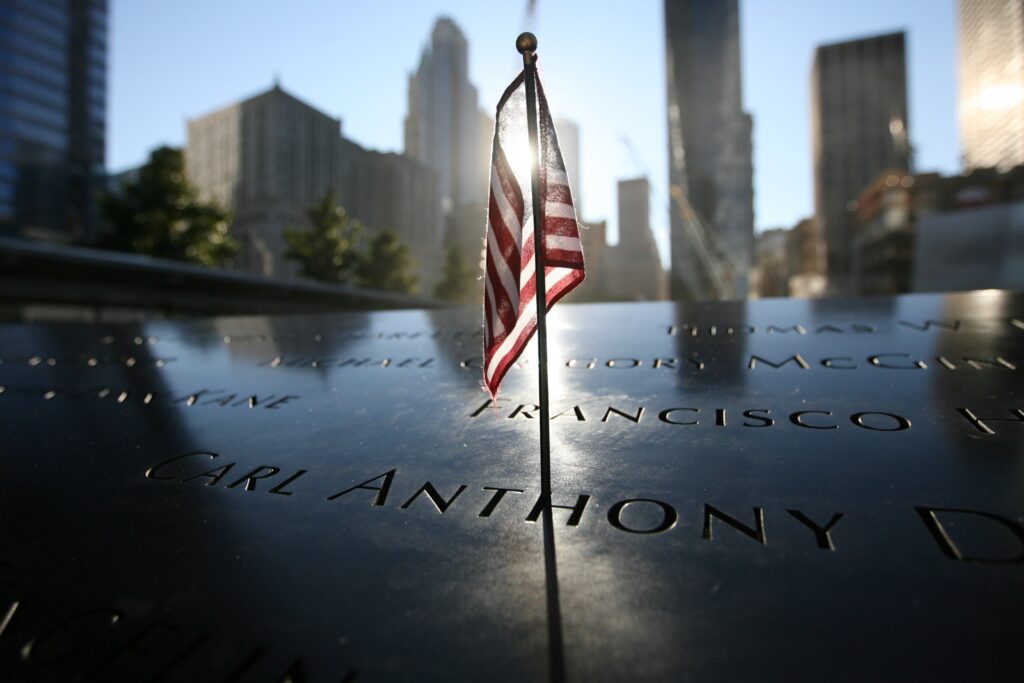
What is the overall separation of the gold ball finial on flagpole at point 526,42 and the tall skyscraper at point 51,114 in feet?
282

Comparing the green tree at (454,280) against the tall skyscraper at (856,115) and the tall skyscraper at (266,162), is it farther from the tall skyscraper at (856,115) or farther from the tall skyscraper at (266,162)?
the tall skyscraper at (856,115)

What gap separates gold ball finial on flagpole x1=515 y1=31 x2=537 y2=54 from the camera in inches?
97.0

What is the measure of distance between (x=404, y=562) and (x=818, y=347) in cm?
468

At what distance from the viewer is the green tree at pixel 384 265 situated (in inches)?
1646

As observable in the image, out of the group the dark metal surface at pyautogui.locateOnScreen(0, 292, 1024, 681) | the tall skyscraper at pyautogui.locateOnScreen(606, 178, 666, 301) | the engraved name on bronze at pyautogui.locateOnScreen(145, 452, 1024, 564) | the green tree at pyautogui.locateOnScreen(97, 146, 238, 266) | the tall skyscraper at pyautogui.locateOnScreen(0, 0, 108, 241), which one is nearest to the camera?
the dark metal surface at pyautogui.locateOnScreen(0, 292, 1024, 681)

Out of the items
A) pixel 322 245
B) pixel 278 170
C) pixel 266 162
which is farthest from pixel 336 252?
pixel 266 162

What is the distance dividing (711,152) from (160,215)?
129914mm

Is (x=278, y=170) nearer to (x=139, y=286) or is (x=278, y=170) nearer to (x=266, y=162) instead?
(x=266, y=162)

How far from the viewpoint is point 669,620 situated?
197 cm

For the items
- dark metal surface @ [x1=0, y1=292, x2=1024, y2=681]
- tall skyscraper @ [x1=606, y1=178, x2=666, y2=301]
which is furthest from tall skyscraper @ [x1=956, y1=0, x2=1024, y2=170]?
dark metal surface @ [x1=0, y1=292, x2=1024, y2=681]

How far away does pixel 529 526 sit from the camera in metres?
2.61

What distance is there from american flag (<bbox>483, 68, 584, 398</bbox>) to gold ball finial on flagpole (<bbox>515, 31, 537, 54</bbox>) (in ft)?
0.47

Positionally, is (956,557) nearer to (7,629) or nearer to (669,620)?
(669,620)

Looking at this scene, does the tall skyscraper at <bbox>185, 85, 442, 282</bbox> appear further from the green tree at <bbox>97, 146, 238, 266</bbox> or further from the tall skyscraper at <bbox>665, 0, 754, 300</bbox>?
the tall skyscraper at <bbox>665, 0, 754, 300</bbox>
